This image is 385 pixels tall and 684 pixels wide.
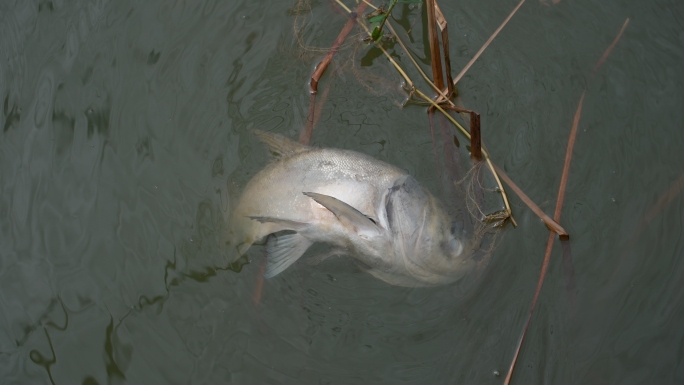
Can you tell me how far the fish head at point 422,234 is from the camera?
9.18 ft

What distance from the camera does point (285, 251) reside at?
2.95m

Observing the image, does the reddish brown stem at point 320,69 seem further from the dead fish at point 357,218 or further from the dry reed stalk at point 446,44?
the dry reed stalk at point 446,44

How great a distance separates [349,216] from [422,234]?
352 millimetres

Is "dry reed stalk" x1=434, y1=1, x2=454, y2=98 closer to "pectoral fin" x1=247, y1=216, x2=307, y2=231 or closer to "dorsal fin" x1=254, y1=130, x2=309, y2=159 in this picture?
"dorsal fin" x1=254, y1=130, x2=309, y2=159

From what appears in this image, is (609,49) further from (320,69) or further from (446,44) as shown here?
(320,69)

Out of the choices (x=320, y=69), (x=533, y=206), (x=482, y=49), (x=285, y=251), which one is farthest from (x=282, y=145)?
(x=482, y=49)

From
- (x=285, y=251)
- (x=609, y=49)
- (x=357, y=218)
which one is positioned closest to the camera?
(x=357, y=218)

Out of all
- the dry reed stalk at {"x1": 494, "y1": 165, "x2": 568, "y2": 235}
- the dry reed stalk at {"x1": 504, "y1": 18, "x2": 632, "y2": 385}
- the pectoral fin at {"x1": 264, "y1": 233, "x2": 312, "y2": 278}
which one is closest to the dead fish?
the pectoral fin at {"x1": 264, "y1": 233, "x2": 312, "y2": 278}

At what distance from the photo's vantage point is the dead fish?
2799mm

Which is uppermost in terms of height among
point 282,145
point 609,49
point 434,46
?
point 609,49

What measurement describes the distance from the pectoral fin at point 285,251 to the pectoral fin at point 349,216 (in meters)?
0.26

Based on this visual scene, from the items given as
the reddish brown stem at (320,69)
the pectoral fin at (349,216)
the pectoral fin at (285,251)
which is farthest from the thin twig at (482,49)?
the pectoral fin at (285,251)

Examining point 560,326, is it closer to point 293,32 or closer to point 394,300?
point 394,300

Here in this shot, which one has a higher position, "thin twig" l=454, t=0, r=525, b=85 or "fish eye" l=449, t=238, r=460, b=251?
"thin twig" l=454, t=0, r=525, b=85
